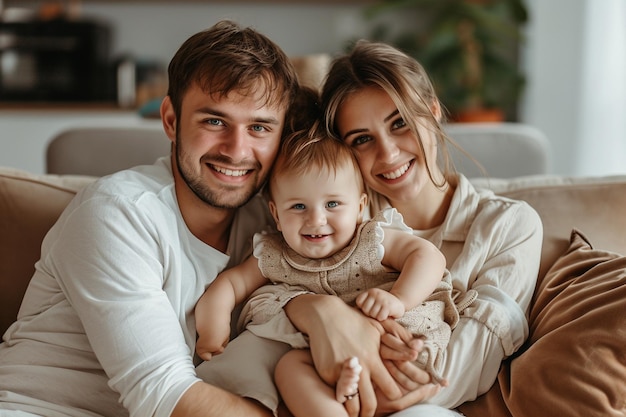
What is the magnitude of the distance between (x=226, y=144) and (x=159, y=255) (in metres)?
0.29

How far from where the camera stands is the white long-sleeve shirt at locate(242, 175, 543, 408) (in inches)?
56.9

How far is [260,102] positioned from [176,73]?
231 millimetres

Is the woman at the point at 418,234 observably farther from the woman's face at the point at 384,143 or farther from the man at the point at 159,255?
the man at the point at 159,255

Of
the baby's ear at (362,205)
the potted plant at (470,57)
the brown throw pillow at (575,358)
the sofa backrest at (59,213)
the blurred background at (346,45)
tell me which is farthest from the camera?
the potted plant at (470,57)

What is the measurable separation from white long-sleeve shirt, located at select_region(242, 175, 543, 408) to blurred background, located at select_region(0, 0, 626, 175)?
2.90m

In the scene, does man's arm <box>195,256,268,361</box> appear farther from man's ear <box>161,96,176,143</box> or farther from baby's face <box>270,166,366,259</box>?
man's ear <box>161,96,176,143</box>

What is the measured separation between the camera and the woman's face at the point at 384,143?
160 centimetres

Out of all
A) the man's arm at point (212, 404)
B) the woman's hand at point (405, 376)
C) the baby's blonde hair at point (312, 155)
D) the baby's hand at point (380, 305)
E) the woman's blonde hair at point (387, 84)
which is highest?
the woman's blonde hair at point (387, 84)

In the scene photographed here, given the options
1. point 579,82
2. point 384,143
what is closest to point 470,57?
point 579,82

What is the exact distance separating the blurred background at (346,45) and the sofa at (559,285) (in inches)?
105

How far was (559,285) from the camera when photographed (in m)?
1.54

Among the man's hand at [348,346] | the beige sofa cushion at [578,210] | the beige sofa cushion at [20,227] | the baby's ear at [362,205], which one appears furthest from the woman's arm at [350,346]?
the beige sofa cushion at [20,227]

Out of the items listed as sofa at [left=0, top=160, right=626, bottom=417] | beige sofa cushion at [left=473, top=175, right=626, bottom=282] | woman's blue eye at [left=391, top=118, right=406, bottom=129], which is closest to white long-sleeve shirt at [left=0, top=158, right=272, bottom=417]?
sofa at [left=0, top=160, right=626, bottom=417]

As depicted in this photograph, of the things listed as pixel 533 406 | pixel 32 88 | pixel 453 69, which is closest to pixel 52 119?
pixel 32 88
